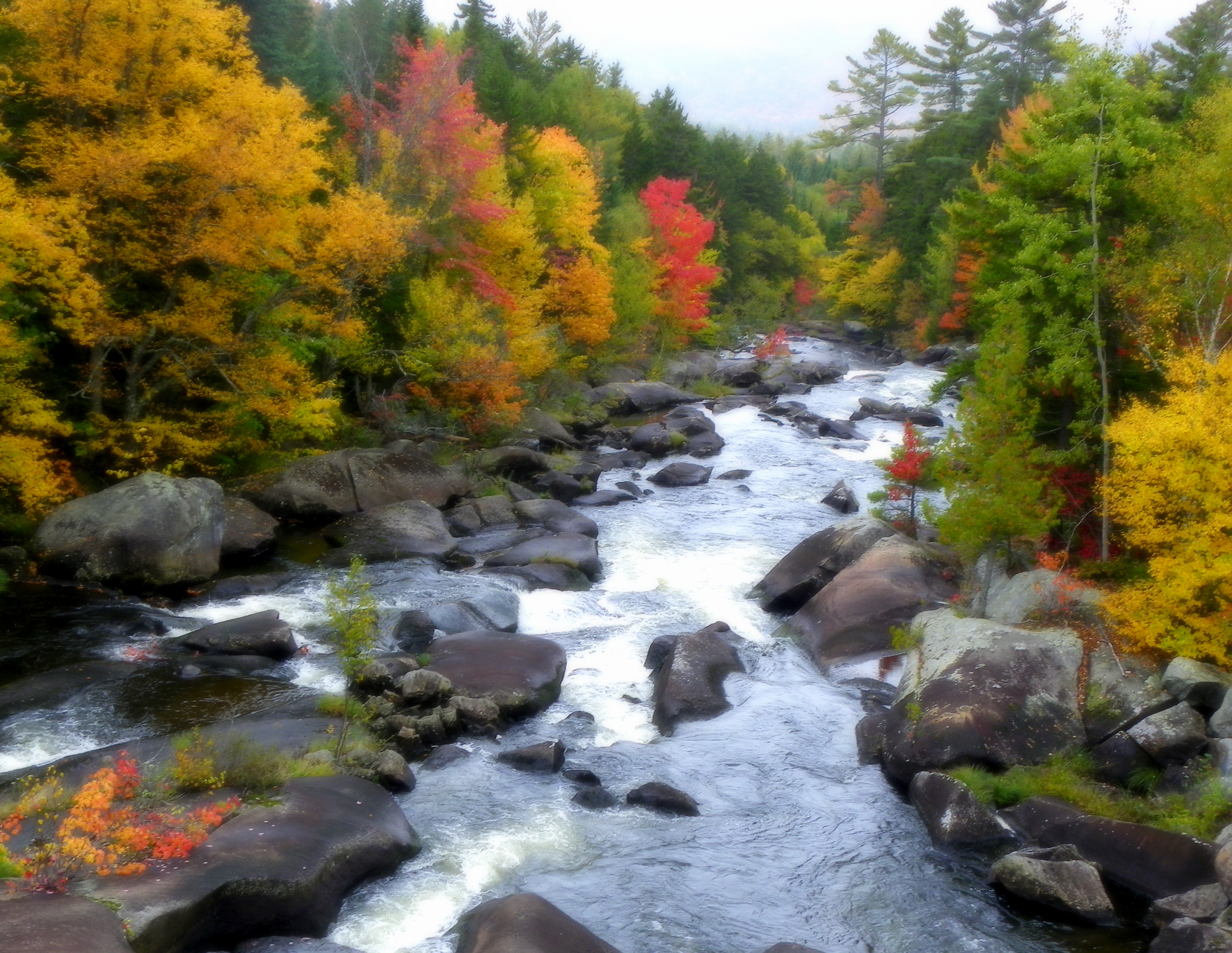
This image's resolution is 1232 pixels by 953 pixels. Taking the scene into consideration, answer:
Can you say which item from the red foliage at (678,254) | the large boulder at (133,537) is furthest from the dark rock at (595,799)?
the red foliage at (678,254)

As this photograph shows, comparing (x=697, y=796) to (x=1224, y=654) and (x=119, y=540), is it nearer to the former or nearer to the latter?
(x=1224, y=654)

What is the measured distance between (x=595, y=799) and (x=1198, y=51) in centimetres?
A: 3069

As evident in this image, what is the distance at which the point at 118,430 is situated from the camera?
74.3ft

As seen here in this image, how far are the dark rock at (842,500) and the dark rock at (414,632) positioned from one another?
13.6m

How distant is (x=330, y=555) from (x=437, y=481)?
5331mm

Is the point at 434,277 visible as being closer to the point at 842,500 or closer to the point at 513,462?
the point at 513,462

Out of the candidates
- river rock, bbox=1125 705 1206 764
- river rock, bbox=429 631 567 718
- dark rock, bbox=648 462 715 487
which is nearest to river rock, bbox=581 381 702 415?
dark rock, bbox=648 462 715 487

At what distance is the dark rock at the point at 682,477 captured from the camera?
101 feet

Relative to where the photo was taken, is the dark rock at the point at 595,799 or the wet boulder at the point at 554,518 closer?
the dark rock at the point at 595,799

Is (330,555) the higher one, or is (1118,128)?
(1118,128)

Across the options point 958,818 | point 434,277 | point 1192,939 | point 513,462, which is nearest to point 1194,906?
point 1192,939

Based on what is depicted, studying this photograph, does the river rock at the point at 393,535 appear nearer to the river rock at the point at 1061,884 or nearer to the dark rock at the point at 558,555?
the dark rock at the point at 558,555

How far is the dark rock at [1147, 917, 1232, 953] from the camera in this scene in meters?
10.1

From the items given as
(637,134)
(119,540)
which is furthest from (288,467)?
(637,134)
